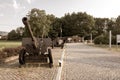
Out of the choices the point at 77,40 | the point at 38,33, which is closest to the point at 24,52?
the point at 38,33

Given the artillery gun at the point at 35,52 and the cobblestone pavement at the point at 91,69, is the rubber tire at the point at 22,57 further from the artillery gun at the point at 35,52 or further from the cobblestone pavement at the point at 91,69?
the cobblestone pavement at the point at 91,69

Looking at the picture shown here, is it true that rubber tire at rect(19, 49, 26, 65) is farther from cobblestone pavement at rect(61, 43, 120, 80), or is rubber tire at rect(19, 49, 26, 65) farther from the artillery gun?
cobblestone pavement at rect(61, 43, 120, 80)

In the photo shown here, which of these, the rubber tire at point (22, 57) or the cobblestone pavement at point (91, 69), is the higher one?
the rubber tire at point (22, 57)

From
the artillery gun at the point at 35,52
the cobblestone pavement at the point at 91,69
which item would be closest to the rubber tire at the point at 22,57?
the artillery gun at the point at 35,52

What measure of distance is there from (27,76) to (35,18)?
74638 millimetres

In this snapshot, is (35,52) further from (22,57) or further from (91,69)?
(91,69)

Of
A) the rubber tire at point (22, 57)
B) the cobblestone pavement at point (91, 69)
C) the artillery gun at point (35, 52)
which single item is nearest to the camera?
the cobblestone pavement at point (91, 69)

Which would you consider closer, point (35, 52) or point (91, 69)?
point (91, 69)

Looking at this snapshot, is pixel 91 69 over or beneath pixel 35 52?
beneath

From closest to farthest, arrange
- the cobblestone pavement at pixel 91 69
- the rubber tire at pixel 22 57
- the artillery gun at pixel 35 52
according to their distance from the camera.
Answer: the cobblestone pavement at pixel 91 69 → the rubber tire at pixel 22 57 → the artillery gun at pixel 35 52

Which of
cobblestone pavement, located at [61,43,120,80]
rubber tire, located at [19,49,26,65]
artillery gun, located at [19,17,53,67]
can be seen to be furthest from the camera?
artillery gun, located at [19,17,53,67]

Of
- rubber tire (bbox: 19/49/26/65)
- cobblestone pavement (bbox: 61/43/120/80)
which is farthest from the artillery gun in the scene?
cobblestone pavement (bbox: 61/43/120/80)

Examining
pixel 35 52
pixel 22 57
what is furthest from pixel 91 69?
pixel 22 57

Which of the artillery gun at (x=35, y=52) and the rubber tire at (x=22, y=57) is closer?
the rubber tire at (x=22, y=57)
